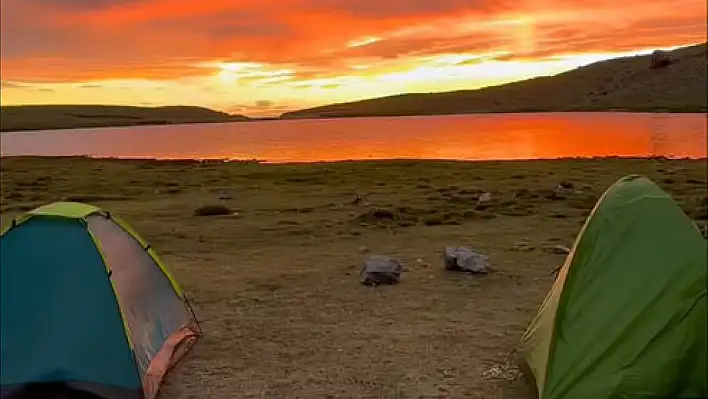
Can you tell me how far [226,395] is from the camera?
762 centimetres

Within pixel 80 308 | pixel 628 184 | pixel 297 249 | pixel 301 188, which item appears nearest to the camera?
pixel 628 184

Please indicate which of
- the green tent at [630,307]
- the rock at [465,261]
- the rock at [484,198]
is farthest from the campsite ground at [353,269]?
the green tent at [630,307]

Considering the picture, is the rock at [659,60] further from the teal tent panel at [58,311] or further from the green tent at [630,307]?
the teal tent panel at [58,311]

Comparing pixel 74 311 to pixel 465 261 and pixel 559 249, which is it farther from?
pixel 559 249

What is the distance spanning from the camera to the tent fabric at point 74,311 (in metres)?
7.05

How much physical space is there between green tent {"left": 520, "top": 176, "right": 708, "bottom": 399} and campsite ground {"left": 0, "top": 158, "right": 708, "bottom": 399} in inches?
55.2

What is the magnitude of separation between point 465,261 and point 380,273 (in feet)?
Answer: 5.55

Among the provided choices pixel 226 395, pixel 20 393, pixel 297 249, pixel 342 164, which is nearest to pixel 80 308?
pixel 20 393

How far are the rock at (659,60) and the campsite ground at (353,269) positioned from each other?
437ft

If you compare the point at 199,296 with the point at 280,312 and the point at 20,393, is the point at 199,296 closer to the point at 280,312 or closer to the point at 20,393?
the point at 280,312

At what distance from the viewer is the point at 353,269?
13.3 metres

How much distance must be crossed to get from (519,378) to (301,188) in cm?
2210

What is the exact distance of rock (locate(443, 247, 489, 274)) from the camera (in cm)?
1270

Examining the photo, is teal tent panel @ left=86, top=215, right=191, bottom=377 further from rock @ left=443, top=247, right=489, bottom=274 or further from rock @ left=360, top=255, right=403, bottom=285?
rock @ left=443, top=247, right=489, bottom=274
